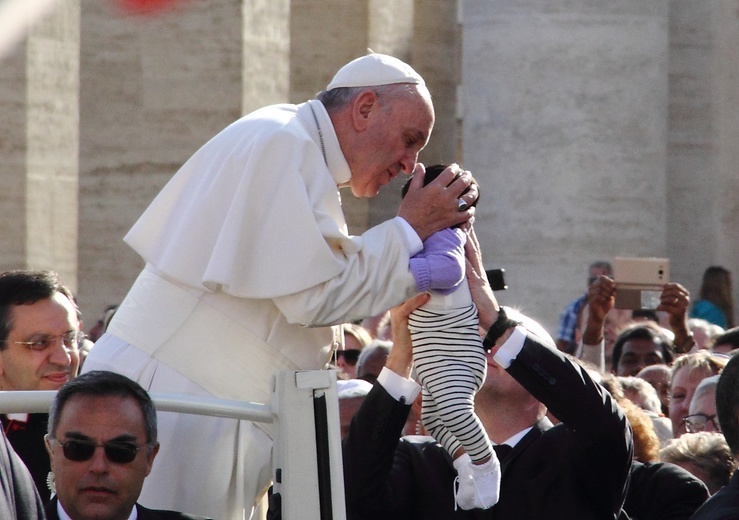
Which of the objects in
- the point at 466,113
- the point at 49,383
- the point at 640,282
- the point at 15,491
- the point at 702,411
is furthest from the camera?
the point at 466,113

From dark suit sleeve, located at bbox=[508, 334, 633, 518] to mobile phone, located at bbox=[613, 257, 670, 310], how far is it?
4.21m

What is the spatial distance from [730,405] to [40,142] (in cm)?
593

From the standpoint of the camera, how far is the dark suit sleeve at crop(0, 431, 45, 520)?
256 cm

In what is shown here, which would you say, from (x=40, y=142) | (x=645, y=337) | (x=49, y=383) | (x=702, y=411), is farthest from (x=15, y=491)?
(x=40, y=142)

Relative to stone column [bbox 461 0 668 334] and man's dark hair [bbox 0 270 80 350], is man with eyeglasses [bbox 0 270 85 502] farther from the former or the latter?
stone column [bbox 461 0 668 334]

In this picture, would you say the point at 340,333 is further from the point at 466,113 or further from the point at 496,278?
the point at 466,113

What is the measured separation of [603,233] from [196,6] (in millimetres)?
4378

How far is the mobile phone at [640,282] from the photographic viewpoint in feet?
26.4

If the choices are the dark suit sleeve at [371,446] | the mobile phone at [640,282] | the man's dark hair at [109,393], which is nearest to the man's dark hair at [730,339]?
the mobile phone at [640,282]

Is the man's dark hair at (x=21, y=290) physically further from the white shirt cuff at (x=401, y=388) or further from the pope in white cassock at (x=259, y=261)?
the white shirt cuff at (x=401, y=388)

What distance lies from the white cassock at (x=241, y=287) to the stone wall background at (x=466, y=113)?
497 cm

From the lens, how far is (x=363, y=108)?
3715 millimetres

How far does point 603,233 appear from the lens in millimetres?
12523

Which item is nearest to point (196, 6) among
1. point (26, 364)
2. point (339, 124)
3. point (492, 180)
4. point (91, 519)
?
point (492, 180)
